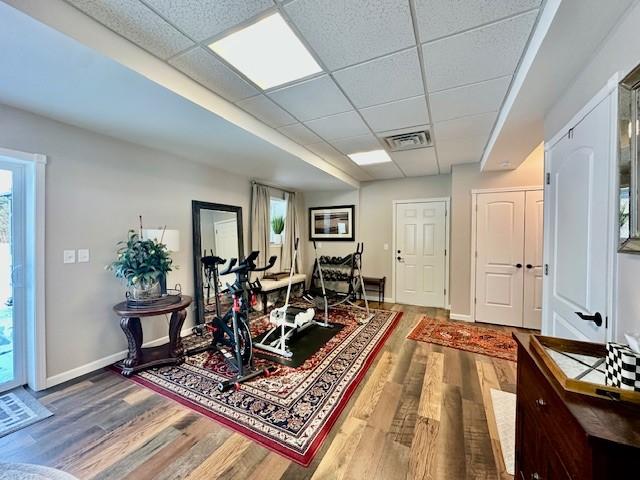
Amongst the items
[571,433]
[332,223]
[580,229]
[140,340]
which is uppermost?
[332,223]

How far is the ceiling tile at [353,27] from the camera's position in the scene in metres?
1.40

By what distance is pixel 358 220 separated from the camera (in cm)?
586

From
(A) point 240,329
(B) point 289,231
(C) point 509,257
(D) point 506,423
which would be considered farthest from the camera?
(B) point 289,231

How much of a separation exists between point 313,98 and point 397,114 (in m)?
0.88

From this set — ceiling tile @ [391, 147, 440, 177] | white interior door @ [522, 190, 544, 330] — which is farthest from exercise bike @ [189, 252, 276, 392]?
white interior door @ [522, 190, 544, 330]

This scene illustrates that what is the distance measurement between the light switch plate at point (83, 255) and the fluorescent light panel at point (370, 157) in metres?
3.36

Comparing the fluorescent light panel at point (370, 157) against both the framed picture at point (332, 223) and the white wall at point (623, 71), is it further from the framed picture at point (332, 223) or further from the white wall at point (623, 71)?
the white wall at point (623, 71)

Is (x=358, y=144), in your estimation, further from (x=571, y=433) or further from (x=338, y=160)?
(x=571, y=433)

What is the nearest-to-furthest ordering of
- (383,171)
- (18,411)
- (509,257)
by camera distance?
(18,411), (509,257), (383,171)

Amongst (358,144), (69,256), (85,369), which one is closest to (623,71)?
(358,144)

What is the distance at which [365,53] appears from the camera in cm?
176

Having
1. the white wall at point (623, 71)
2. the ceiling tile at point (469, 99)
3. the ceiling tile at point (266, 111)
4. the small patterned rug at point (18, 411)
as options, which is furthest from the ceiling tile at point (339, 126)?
the small patterned rug at point (18, 411)

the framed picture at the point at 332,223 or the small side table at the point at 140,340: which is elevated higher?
the framed picture at the point at 332,223

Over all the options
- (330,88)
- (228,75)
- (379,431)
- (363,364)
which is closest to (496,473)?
(379,431)
